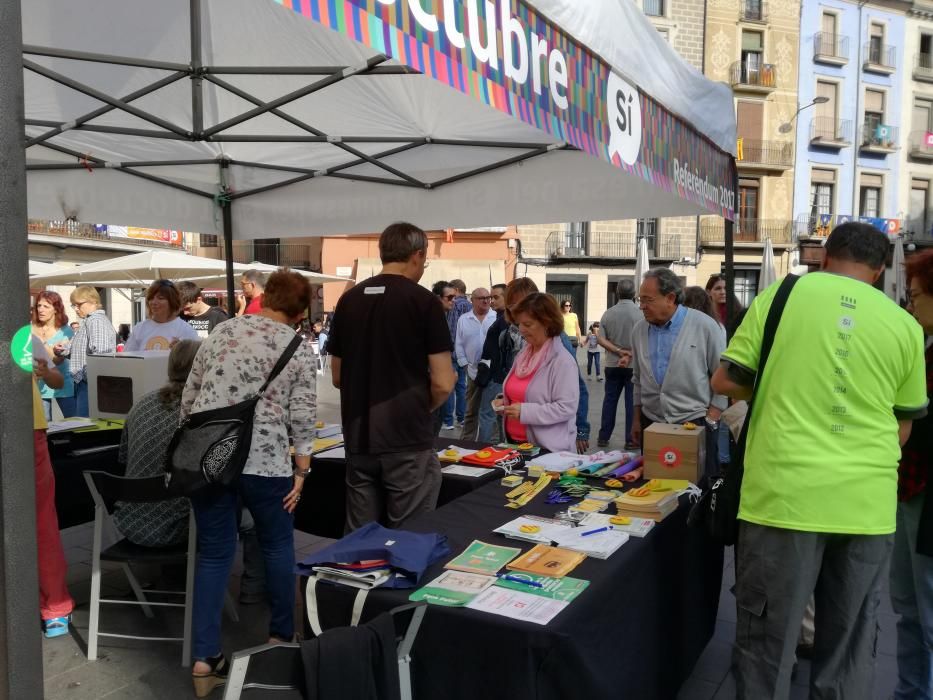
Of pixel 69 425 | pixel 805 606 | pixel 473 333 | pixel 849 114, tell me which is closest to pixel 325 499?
pixel 69 425

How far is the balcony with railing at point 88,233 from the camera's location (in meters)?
22.5

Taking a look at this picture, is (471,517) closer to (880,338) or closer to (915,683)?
(880,338)

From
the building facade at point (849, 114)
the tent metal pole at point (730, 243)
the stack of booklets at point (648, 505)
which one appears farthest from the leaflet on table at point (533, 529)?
the building facade at point (849, 114)

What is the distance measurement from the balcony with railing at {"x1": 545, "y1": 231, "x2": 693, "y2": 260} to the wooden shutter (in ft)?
15.2

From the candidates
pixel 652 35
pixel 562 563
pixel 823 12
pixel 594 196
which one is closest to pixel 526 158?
pixel 594 196

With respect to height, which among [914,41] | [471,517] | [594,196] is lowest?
[471,517]

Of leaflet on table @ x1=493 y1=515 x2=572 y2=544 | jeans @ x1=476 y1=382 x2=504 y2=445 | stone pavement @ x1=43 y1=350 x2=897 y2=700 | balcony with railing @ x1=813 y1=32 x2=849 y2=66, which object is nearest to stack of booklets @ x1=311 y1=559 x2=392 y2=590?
leaflet on table @ x1=493 y1=515 x2=572 y2=544

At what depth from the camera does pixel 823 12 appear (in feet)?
88.2

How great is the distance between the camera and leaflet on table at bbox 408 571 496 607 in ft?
5.69

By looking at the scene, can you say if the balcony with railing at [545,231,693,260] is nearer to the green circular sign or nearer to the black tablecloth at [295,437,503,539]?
the black tablecloth at [295,437,503,539]

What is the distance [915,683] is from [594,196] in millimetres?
2964

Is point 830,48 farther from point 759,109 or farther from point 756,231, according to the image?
point 756,231

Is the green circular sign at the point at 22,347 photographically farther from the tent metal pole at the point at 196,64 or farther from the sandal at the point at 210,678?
the tent metal pole at the point at 196,64

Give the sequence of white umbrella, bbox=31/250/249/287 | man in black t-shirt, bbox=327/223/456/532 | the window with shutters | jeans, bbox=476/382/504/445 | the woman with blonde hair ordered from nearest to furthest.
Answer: man in black t-shirt, bbox=327/223/456/532 < the woman with blonde hair < jeans, bbox=476/382/504/445 < white umbrella, bbox=31/250/249/287 < the window with shutters
